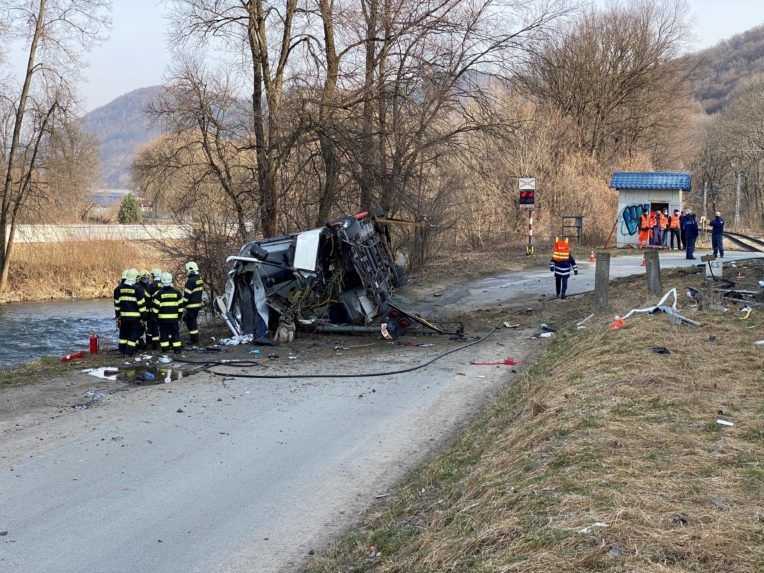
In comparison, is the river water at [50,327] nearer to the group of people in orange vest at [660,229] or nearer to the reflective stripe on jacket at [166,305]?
the reflective stripe on jacket at [166,305]

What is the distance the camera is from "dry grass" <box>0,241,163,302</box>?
118ft

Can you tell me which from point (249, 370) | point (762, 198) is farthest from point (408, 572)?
point (762, 198)

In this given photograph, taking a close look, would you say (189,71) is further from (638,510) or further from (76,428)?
(638,510)

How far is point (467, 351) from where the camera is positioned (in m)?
14.5

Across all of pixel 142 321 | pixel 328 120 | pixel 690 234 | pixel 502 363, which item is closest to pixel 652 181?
pixel 690 234

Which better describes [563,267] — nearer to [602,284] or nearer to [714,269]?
[602,284]

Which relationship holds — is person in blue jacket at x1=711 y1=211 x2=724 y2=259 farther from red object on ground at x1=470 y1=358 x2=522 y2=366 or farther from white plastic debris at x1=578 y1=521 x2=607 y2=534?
white plastic debris at x1=578 y1=521 x2=607 y2=534

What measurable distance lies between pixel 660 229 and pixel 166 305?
24071 mm

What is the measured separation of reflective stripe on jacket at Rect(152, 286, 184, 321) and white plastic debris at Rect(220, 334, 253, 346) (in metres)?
1.09

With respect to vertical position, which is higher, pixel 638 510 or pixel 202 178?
pixel 202 178

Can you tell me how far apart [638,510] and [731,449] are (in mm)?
1715

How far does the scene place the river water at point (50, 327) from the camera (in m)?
20.4

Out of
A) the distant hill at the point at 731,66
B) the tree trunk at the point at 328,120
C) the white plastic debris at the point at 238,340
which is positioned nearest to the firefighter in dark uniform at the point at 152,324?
the white plastic debris at the point at 238,340

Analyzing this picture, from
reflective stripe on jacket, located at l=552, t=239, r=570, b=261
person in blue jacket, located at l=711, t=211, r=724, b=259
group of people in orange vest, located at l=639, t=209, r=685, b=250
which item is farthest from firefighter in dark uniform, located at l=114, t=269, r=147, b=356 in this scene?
group of people in orange vest, located at l=639, t=209, r=685, b=250
